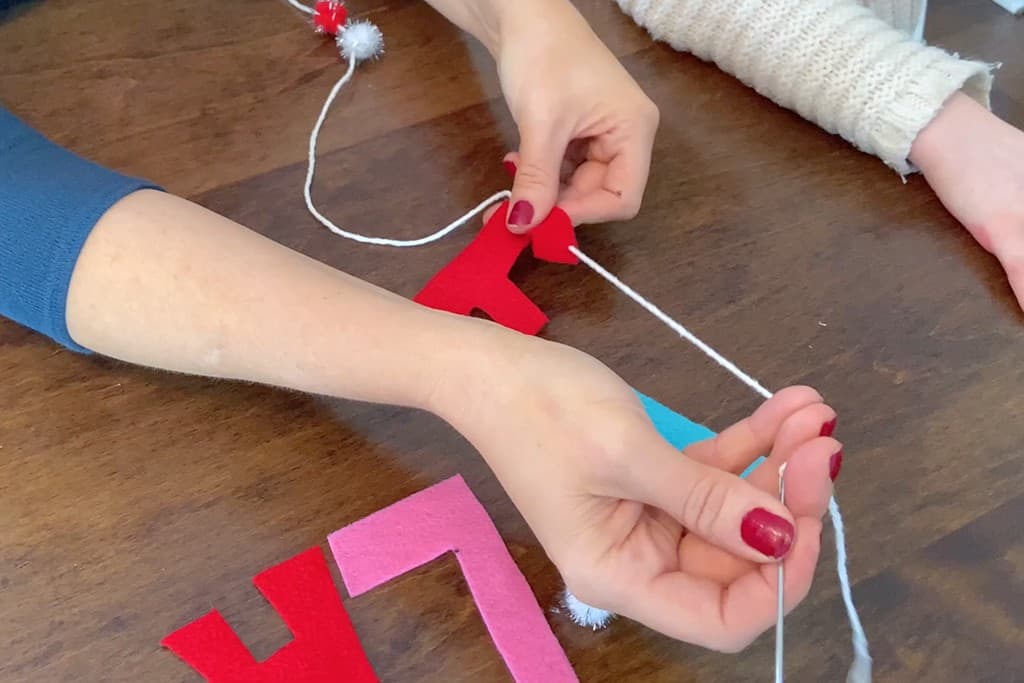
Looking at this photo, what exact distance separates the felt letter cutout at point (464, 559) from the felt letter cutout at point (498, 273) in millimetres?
143

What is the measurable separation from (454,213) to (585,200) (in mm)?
112

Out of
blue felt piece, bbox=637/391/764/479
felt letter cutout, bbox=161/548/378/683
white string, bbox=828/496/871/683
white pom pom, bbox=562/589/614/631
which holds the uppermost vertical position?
blue felt piece, bbox=637/391/764/479

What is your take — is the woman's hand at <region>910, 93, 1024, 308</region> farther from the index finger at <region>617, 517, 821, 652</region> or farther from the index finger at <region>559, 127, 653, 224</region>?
the index finger at <region>617, 517, 821, 652</region>

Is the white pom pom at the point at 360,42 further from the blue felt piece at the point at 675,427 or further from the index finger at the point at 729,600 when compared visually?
the index finger at the point at 729,600

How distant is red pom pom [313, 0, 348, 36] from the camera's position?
882mm

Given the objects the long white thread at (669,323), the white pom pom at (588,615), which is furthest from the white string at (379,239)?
the white pom pom at (588,615)

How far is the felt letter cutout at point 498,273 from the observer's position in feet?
2.29

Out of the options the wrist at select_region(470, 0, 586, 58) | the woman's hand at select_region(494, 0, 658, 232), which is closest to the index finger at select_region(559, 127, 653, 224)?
the woman's hand at select_region(494, 0, 658, 232)

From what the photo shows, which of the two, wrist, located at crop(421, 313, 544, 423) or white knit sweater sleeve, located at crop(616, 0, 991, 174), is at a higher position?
white knit sweater sleeve, located at crop(616, 0, 991, 174)

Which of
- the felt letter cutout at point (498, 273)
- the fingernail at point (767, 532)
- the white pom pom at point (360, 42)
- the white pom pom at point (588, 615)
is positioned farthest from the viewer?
the white pom pom at point (360, 42)

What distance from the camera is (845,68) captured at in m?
0.82

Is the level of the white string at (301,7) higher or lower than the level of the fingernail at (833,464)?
lower

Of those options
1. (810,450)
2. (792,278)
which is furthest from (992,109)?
(810,450)

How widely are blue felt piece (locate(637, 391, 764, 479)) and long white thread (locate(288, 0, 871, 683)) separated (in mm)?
58
